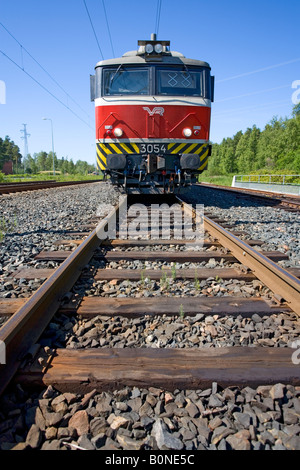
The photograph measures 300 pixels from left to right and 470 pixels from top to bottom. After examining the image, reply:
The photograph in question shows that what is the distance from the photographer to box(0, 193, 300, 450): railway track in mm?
1527

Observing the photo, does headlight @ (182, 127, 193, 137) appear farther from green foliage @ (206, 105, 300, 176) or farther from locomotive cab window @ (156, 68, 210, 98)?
green foliage @ (206, 105, 300, 176)

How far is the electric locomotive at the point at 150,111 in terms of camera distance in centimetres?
718

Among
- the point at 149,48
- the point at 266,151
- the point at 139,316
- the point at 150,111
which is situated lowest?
the point at 139,316

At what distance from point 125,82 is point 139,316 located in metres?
6.48

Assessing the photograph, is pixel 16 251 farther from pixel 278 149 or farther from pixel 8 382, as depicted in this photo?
pixel 278 149

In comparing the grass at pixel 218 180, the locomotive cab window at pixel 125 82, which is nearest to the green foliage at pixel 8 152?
the grass at pixel 218 180

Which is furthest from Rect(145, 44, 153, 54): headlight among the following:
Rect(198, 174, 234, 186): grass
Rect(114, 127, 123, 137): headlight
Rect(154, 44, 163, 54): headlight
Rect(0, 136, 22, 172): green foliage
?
Rect(0, 136, 22, 172): green foliage

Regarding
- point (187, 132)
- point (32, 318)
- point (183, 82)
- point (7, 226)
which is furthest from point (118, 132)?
point (32, 318)

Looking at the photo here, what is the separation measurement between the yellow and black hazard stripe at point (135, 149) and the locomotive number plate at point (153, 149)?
3cm

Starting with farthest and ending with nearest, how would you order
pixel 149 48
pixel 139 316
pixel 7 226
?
pixel 149 48 < pixel 7 226 < pixel 139 316

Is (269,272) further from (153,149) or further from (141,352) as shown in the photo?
(153,149)

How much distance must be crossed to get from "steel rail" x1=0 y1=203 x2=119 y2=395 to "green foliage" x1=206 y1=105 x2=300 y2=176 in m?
31.6

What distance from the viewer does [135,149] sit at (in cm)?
728
